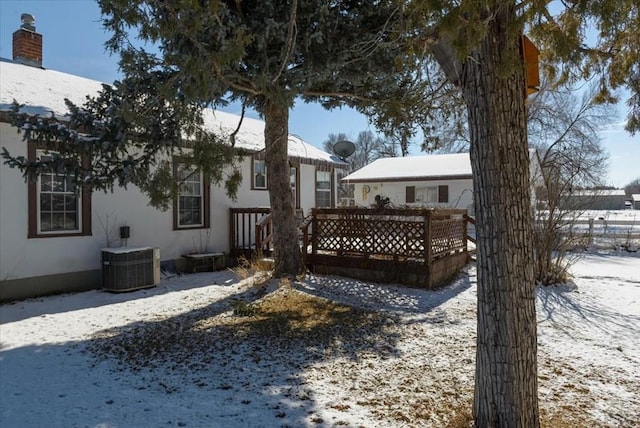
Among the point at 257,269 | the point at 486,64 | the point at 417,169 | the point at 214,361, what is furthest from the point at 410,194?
the point at 486,64

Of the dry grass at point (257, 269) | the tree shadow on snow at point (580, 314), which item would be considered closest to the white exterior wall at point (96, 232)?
the dry grass at point (257, 269)

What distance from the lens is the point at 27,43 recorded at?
358 inches

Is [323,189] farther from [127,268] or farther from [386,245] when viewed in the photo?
[127,268]

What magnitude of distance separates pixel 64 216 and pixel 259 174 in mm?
→ 5101

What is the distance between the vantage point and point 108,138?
5.55 m

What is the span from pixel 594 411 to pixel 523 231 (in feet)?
5.40

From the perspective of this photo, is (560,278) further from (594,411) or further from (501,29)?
(501,29)

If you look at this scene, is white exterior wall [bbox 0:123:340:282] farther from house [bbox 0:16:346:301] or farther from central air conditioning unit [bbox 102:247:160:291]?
central air conditioning unit [bbox 102:247:160:291]

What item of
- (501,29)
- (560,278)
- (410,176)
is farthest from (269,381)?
(410,176)

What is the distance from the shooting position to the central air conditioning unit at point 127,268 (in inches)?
291

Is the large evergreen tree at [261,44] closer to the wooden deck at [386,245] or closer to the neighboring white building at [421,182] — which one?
the wooden deck at [386,245]

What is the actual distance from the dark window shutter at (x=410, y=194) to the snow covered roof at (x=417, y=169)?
31.5 inches

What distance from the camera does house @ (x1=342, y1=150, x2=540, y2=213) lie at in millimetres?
19078

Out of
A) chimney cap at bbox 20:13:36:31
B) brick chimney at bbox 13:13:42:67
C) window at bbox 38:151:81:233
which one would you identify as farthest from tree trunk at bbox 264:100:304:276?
chimney cap at bbox 20:13:36:31
